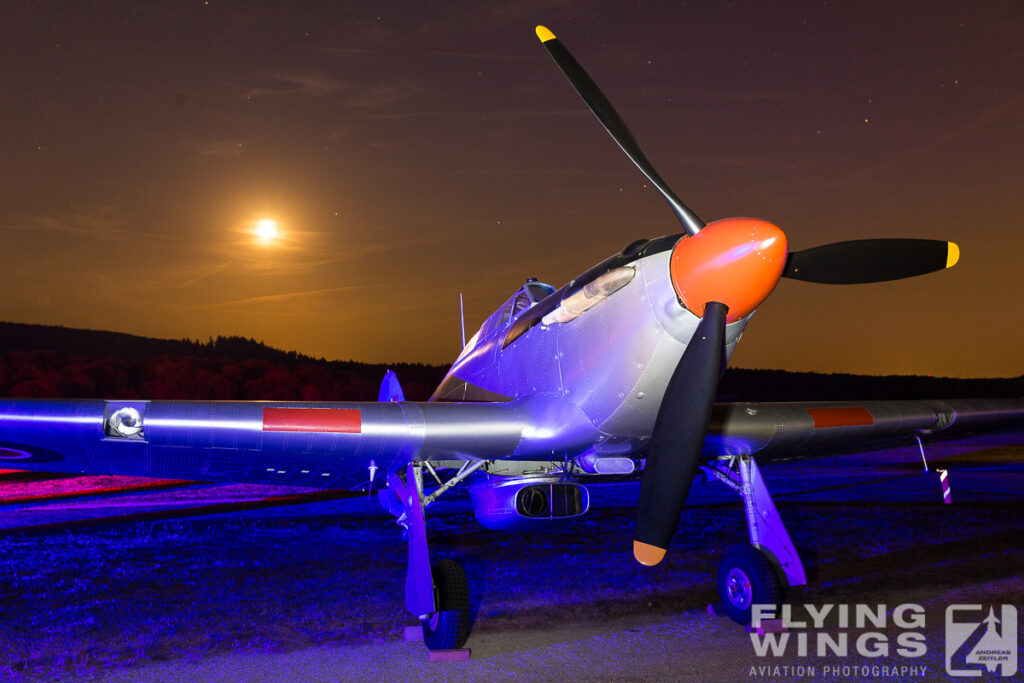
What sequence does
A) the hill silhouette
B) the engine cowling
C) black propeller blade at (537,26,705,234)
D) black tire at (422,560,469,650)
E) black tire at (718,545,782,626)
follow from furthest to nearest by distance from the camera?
1. the hill silhouette
2. the engine cowling
3. black tire at (718,545,782,626)
4. black tire at (422,560,469,650)
5. black propeller blade at (537,26,705,234)

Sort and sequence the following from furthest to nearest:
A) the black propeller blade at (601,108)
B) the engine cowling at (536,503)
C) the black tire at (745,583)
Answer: the engine cowling at (536,503), the black tire at (745,583), the black propeller blade at (601,108)

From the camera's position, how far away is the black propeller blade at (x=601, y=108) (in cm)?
520

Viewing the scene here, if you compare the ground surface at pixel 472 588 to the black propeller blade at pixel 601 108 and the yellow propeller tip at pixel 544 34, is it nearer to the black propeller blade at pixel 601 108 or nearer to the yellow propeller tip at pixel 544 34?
the black propeller blade at pixel 601 108

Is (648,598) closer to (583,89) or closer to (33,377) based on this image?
(583,89)

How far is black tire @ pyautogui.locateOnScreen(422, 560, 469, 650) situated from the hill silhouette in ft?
106

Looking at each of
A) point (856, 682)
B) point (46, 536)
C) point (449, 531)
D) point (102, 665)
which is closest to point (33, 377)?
point (46, 536)

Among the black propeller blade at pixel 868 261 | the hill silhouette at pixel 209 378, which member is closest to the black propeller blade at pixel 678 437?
the black propeller blade at pixel 868 261

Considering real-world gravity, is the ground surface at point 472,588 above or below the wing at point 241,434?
below

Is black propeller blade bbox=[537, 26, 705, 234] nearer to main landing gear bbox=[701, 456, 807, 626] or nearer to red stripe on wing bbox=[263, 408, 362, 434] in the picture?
red stripe on wing bbox=[263, 408, 362, 434]

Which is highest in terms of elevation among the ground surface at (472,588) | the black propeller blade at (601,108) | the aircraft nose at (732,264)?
the black propeller blade at (601,108)

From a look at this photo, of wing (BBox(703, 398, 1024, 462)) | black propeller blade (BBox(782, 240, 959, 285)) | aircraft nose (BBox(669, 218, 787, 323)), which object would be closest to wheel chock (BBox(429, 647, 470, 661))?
wing (BBox(703, 398, 1024, 462))

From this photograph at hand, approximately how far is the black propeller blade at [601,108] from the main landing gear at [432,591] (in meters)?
3.24

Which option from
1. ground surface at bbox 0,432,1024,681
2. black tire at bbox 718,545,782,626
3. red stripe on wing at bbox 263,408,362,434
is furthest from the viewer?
black tire at bbox 718,545,782,626

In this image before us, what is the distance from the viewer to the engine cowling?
678 centimetres
